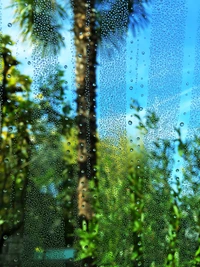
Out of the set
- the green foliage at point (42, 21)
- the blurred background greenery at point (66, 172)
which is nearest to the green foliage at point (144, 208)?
the blurred background greenery at point (66, 172)

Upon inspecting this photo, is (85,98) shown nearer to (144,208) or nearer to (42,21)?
(42,21)

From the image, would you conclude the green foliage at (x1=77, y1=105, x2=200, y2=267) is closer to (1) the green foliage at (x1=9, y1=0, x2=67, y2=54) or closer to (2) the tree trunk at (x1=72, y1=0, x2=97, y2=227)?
(2) the tree trunk at (x1=72, y1=0, x2=97, y2=227)

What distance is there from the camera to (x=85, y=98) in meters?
1.78

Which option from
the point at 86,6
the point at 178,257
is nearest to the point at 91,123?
the point at 86,6

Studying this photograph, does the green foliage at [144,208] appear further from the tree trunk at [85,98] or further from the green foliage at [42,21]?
the green foliage at [42,21]

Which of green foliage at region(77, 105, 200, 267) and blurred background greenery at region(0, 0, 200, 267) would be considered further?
green foliage at region(77, 105, 200, 267)

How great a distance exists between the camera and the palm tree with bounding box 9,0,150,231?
1.74 m

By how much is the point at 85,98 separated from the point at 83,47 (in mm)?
192

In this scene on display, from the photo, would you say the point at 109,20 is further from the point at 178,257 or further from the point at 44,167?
the point at 178,257

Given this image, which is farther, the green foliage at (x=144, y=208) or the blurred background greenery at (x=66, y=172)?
the green foliage at (x=144, y=208)

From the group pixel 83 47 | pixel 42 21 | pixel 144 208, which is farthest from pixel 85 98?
pixel 144 208

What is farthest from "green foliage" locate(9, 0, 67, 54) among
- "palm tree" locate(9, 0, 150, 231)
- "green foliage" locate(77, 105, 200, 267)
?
"green foliage" locate(77, 105, 200, 267)

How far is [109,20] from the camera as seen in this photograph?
1.88 metres

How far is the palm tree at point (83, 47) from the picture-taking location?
1737 mm
